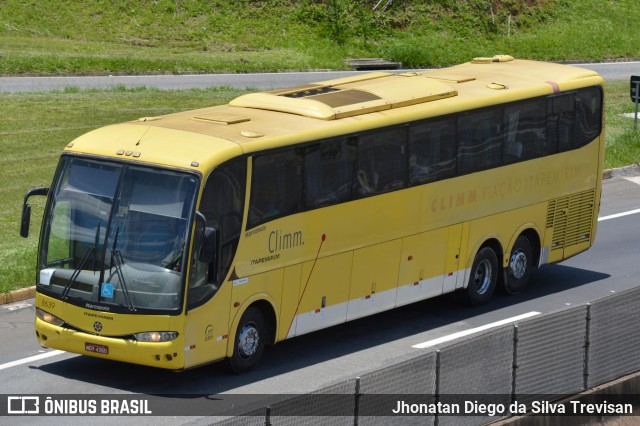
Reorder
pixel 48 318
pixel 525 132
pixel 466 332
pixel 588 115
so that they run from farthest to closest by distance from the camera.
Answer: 1. pixel 588 115
2. pixel 525 132
3. pixel 466 332
4. pixel 48 318

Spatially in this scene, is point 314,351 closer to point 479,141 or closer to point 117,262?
point 117,262

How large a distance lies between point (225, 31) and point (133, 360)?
34.8m

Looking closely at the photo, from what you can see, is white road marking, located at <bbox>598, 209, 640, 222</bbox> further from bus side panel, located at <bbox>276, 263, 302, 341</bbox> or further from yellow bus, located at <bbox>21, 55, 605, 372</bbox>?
bus side panel, located at <bbox>276, 263, 302, 341</bbox>

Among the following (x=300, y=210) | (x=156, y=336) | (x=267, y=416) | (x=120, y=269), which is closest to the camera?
(x=267, y=416)

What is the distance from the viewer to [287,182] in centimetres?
1623

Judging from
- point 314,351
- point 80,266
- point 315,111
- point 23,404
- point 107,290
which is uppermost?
point 315,111

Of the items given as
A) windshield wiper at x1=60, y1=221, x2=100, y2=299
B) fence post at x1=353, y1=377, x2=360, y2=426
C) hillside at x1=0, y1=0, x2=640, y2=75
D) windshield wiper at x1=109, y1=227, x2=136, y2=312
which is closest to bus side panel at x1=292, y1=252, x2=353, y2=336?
windshield wiper at x1=109, y1=227, x2=136, y2=312

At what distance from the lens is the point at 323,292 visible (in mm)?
16953

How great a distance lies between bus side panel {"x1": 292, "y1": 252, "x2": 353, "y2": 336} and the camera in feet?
54.7

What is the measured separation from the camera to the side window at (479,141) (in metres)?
19.1

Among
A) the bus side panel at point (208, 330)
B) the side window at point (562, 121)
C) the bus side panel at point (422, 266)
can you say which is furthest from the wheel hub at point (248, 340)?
the side window at point (562, 121)

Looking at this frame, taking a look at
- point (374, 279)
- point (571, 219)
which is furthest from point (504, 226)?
point (374, 279)

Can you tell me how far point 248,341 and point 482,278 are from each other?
5.33 metres

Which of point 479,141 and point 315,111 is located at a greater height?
point 315,111
